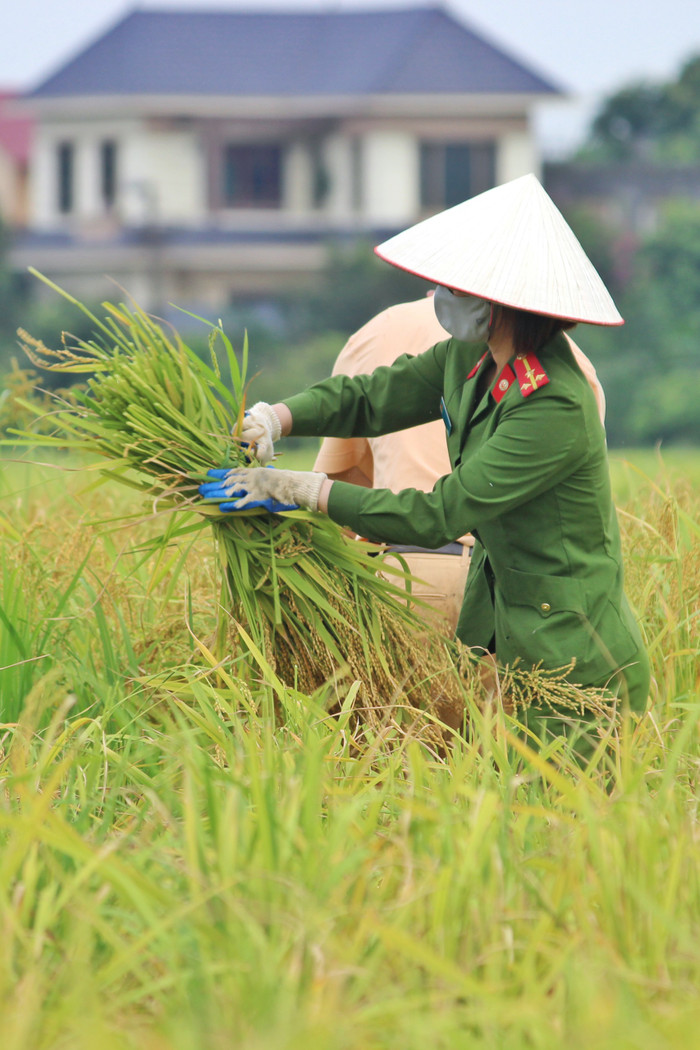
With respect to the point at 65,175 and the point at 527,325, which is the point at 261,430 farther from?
the point at 65,175

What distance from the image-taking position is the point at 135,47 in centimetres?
2964

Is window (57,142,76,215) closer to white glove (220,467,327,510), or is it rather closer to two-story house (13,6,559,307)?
two-story house (13,6,559,307)

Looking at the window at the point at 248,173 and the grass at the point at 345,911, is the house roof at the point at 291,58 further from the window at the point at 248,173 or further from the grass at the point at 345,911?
the grass at the point at 345,911

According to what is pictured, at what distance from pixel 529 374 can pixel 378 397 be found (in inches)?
17.7

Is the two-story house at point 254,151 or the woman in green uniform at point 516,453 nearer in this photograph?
the woman in green uniform at point 516,453

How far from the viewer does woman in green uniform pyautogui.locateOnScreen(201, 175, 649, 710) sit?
2354mm

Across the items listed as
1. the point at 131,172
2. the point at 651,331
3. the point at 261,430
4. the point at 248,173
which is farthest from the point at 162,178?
the point at 261,430

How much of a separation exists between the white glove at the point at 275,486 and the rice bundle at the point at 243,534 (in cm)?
7

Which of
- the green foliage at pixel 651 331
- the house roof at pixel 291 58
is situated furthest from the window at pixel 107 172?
the green foliage at pixel 651 331

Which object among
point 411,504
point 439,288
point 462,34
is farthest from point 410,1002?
point 462,34

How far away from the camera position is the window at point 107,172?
27.9 m

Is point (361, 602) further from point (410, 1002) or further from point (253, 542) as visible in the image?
point (410, 1002)

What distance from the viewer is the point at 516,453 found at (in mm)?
2346

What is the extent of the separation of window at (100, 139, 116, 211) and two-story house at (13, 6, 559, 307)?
0.03 metres
